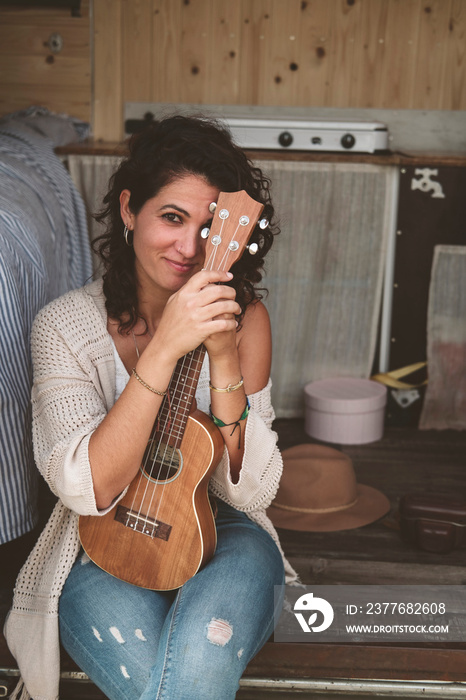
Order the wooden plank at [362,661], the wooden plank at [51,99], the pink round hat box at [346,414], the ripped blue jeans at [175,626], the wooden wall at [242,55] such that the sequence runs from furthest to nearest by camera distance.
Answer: the wooden plank at [51,99] → the wooden wall at [242,55] → the pink round hat box at [346,414] → the wooden plank at [362,661] → the ripped blue jeans at [175,626]

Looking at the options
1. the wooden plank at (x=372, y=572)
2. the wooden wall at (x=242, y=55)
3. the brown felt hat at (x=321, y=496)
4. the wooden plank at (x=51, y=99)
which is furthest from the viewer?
the wooden plank at (x=51, y=99)

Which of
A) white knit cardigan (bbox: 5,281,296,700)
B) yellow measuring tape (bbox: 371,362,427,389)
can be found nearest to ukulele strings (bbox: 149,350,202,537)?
white knit cardigan (bbox: 5,281,296,700)

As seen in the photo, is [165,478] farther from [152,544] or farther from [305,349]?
[305,349]

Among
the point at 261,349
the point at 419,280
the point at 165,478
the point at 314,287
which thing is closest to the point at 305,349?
the point at 314,287

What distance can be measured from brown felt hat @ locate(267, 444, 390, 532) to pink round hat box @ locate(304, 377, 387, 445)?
1.81ft

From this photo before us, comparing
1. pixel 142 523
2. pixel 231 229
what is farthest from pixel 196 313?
pixel 142 523

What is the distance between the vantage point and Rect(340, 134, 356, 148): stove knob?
9.46ft

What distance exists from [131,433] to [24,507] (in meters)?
0.54

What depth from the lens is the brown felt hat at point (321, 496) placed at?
2.25 meters

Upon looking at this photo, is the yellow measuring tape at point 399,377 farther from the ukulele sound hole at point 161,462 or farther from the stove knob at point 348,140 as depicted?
the ukulele sound hole at point 161,462

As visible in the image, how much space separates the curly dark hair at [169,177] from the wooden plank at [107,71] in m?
1.84

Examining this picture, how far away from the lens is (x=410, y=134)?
328cm

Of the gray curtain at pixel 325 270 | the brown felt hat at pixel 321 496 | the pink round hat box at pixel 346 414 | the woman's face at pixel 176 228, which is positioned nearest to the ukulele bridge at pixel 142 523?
the woman's face at pixel 176 228

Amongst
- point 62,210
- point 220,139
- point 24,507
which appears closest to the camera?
point 220,139
